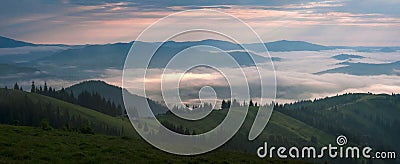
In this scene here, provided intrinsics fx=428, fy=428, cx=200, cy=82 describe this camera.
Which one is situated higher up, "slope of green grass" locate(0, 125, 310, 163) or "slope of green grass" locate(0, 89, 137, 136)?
"slope of green grass" locate(0, 89, 137, 136)

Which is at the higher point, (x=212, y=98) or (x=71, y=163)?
(x=212, y=98)

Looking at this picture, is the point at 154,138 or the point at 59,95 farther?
the point at 59,95

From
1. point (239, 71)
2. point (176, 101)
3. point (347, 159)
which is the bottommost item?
point (347, 159)

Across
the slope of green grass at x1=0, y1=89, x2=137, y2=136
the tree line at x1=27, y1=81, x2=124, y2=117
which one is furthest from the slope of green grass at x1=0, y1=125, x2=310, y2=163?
the tree line at x1=27, y1=81, x2=124, y2=117

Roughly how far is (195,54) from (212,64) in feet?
4.71

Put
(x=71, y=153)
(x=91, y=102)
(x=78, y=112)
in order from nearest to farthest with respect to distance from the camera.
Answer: (x=71, y=153) < (x=78, y=112) < (x=91, y=102)

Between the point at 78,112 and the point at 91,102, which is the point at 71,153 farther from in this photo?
the point at 91,102

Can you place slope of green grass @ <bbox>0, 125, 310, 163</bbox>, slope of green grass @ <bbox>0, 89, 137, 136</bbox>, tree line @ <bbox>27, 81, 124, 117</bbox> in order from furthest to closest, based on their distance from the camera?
tree line @ <bbox>27, 81, 124, 117</bbox> → slope of green grass @ <bbox>0, 89, 137, 136</bbox> → slope of green grass @ <bbox>0, 125, 310, 163</bbox>

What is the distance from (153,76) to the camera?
26.3 metres

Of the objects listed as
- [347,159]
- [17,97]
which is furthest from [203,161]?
[347,159]

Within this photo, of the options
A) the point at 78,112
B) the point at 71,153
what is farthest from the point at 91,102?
the point at 71,153

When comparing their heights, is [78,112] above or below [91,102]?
below

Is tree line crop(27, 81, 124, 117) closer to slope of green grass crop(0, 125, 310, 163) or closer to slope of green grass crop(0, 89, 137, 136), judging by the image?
slope of green grass crop(0, 89, 137, 136)

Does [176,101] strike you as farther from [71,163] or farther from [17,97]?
[17,97]
